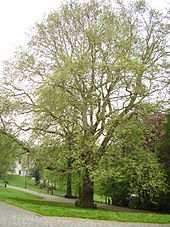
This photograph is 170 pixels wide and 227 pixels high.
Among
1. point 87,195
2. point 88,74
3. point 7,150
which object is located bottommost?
point 87,195

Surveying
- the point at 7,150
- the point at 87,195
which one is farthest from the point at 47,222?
the point at 7,150

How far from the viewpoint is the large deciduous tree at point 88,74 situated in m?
17.9

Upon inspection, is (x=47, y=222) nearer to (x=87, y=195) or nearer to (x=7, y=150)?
(x=87, y=195)

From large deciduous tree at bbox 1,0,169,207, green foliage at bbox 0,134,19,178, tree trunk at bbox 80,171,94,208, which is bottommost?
tree trunk at bbox 80,171,94,208

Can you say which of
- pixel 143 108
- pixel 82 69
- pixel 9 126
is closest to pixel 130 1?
pixel 82 69

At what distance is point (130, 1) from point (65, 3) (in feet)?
18.3

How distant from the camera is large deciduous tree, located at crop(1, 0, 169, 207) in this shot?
17.9 m

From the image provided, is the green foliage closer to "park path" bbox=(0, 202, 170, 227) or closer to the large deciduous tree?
the large deciduous tree

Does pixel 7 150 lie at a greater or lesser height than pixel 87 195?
greater

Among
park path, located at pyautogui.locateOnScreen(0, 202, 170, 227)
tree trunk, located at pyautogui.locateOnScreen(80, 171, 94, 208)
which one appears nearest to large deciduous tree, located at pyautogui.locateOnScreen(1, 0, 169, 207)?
tree trunk, located at pyautogui.locateOnScreen(80, 171, 94, 208)

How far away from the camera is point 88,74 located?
1855 cm

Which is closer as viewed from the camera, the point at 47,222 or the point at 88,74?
the point at 47,222

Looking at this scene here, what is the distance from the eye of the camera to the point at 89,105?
19266 millimetres

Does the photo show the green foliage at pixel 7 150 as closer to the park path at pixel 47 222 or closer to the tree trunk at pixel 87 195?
the tree trunk at pixel 87 195
